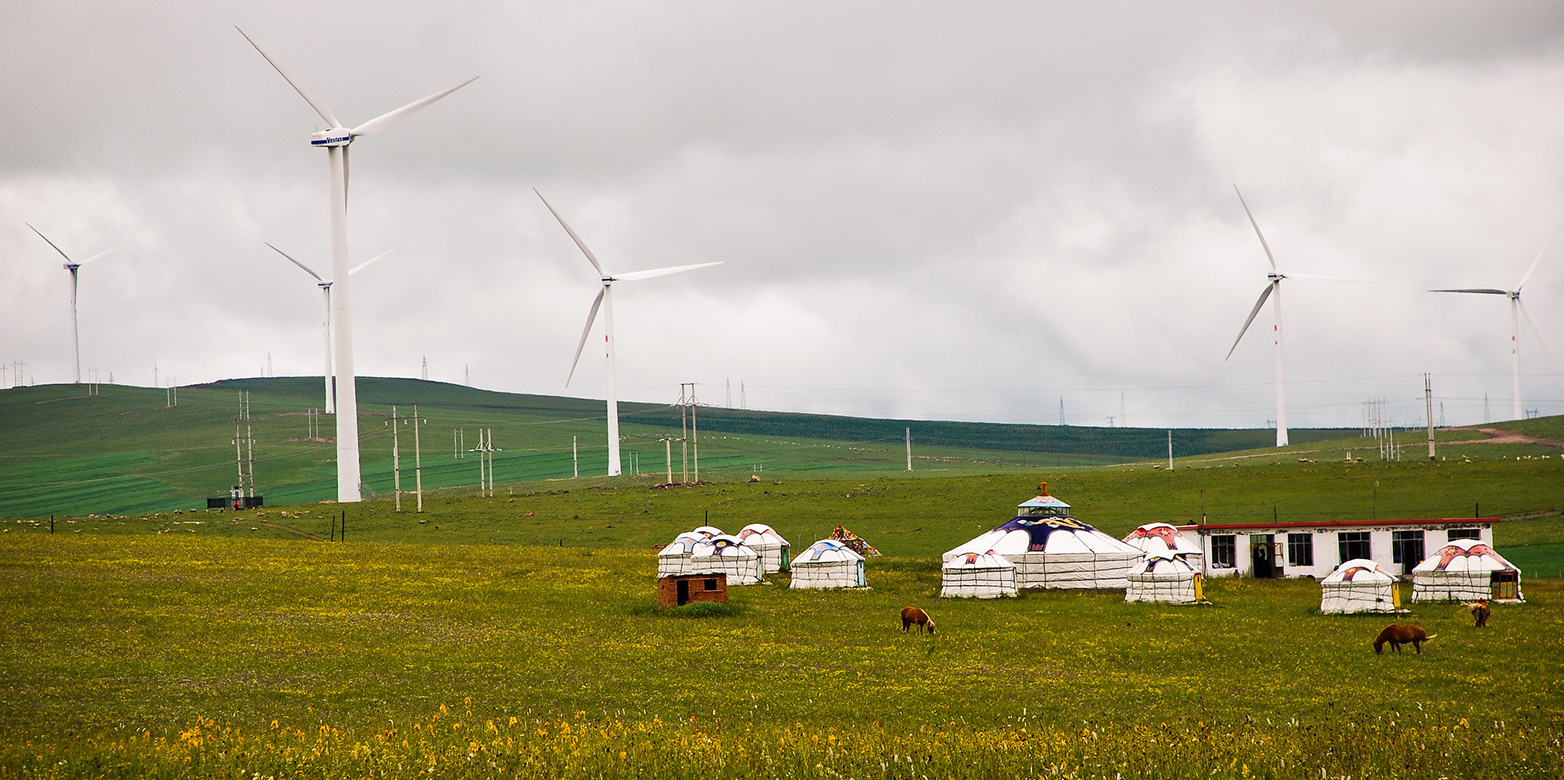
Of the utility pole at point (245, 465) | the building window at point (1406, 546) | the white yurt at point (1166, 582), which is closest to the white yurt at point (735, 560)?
the white yurt at point (1166, 582)

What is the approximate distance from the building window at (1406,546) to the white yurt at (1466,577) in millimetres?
11942

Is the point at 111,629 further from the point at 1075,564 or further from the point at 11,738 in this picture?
the point at 1075,564

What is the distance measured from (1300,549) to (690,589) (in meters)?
37.4

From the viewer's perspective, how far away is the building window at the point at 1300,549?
67375mm

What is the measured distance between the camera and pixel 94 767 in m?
15.7

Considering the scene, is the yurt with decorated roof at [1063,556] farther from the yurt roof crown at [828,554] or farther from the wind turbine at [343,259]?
the wind turbine at [343,259]

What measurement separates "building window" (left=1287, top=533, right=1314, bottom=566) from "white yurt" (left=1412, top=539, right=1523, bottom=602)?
12.5m

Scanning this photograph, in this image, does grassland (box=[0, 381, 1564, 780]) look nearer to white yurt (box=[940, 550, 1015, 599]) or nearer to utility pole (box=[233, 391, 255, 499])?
white yurt (box=[940, 550, 1015, 599])

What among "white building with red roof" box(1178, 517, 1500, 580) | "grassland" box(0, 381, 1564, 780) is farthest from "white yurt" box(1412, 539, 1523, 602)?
"white building with red roof" box(1178, 517, 1500, 580)

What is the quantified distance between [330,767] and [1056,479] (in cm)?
11124

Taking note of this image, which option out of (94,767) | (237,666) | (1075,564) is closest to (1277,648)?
(1075,564)

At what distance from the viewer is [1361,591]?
1900 inches

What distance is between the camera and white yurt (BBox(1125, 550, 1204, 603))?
53.9 metres

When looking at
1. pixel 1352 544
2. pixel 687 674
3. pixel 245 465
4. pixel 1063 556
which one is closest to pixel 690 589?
pixel 687 674
